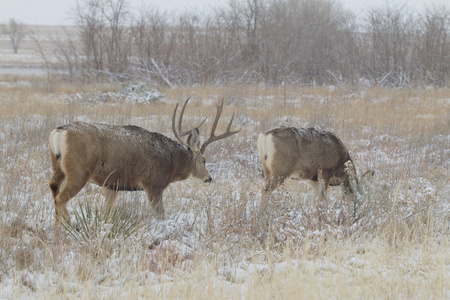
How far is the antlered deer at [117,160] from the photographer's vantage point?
4828mm

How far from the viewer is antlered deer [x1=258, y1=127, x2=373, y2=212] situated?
19.8 ft

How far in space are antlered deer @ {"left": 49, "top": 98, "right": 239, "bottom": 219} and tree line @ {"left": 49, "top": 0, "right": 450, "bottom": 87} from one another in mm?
15496

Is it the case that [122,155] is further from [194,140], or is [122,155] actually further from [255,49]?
[255,49]

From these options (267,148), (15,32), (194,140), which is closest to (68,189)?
(194,140)

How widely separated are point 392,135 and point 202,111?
4.92 metres

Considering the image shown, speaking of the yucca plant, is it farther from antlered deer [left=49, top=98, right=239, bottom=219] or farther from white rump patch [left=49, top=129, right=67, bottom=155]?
white rump patch [left=49, top=129, right=67, bottom=155]

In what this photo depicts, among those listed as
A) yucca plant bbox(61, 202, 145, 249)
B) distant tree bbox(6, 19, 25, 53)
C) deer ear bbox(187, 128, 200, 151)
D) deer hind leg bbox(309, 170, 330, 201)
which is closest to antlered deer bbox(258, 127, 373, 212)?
deer hind leg bbox(309, 170, 330, 201)

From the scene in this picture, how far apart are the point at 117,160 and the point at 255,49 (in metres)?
20.7

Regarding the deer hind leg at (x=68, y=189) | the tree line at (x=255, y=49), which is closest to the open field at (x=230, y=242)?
the deer hind leg at (x=68, y=189)

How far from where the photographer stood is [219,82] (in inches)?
863

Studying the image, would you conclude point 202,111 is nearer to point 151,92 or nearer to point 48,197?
point 151,92

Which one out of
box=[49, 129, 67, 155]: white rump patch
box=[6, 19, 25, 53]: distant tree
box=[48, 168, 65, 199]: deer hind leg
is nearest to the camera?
box=[49, 129, 67, 155]: white rump patch

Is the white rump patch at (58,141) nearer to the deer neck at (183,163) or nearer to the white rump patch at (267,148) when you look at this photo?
the deer neck at (183,163)

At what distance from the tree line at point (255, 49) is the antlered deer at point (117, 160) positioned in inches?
610
